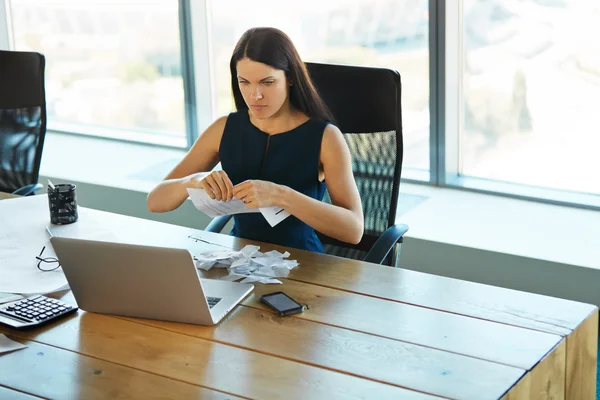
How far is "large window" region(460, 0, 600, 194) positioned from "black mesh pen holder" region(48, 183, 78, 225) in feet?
6.42

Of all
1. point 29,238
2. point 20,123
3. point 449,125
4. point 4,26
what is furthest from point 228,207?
point 4,26

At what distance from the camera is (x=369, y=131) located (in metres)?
2.68

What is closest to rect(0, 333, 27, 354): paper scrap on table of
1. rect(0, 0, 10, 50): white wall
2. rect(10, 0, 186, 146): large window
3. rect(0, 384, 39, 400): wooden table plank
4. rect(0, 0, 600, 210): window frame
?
rect(0, 384, 39, 400): wooden table plank

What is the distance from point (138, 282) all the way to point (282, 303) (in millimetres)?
320

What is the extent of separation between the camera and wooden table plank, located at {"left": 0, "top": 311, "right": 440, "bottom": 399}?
5.08 ft

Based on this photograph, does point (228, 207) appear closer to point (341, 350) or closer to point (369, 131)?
point (369, 131)

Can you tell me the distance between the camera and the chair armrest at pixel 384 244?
7.87 ft

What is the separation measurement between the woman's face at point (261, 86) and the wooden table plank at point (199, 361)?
0.84m

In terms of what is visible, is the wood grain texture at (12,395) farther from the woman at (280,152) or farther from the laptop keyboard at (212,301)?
the woman at (280,152)

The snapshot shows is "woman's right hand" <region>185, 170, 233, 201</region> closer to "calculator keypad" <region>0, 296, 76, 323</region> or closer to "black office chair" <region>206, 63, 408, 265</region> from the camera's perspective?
"black office chair" <region>206, 63, 408, 265</region>

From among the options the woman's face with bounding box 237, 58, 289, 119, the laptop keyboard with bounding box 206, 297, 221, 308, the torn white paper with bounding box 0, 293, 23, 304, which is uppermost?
the woman's face with bounding box 237, 58, 289, 119

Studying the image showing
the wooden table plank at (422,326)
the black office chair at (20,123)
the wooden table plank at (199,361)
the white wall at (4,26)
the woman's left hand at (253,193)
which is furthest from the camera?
the white wall at (4,26)

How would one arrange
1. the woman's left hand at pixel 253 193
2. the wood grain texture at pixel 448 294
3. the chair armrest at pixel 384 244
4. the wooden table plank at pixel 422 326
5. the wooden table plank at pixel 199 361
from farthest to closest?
the chair armrest at pixel 384 244
the woman's left hand at pixel 253 193
the wood grain texture at pixel 448 294
the wooden table plank at pixel 422 326
the wooden table plank at pixel 199 361

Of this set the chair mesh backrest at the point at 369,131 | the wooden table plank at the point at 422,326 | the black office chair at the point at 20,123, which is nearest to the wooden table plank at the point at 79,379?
the wooden table plank at the point at 422,326
